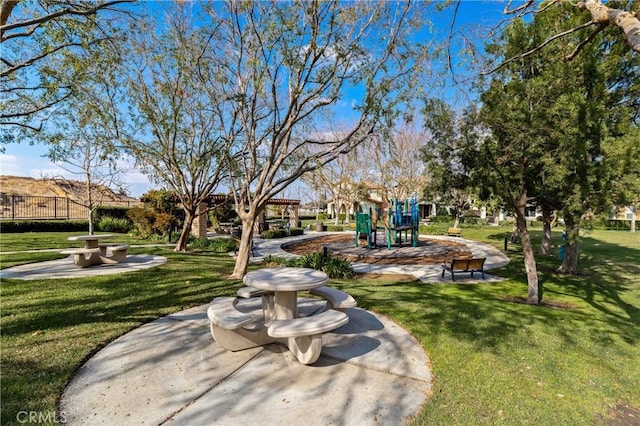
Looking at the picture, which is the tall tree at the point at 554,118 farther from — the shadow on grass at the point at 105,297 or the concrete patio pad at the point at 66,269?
the concrete patio pad at the point at 66,269

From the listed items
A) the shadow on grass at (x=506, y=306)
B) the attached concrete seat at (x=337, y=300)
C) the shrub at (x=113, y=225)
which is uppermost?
the shrub at (x=113, y=225)

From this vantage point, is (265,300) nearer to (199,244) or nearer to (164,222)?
(199,244)

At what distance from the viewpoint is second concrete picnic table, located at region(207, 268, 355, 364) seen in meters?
3.41

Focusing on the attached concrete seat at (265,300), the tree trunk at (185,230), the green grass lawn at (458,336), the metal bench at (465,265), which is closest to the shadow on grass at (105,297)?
the green grass lawn at (458,336)

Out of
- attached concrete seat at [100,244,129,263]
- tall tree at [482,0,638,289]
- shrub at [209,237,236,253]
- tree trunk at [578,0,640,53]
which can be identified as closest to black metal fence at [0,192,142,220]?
shrub at [209,237,236,253]

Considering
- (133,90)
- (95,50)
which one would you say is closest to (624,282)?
(95,50)

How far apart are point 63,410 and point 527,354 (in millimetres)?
5118

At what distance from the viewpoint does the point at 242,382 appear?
3.24 m

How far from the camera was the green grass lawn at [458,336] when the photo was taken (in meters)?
2.97

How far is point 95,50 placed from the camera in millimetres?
6461

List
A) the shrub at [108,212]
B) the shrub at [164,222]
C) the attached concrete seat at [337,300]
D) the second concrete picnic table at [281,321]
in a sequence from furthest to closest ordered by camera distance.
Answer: the shrub at [108,212] → the shrub at [164,222] → the attached concrete seat at [337,300] → the second concrete picnic table at [281,321]

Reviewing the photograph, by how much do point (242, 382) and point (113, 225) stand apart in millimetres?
22140

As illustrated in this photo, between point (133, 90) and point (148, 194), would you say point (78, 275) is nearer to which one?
point (133, 90)

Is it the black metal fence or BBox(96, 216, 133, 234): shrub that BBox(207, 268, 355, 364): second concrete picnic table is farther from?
the black metal fence
